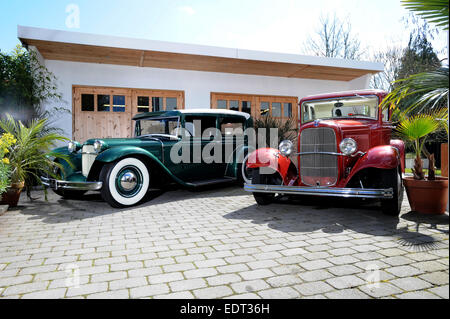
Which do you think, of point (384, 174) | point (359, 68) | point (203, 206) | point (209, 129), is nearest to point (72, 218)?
point (203, 206)

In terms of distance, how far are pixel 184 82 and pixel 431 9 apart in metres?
7.91

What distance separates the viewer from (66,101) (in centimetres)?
815

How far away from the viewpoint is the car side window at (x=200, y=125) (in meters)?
5.74

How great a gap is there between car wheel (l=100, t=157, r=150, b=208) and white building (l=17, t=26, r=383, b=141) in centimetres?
391

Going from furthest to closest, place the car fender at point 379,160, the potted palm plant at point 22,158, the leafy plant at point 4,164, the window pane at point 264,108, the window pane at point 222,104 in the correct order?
the window pane at point 264,108, the window pane at point 222,104, the potted palm plant at point 22,158, the leafy plant at point 4,164, the car fender at point 379,160

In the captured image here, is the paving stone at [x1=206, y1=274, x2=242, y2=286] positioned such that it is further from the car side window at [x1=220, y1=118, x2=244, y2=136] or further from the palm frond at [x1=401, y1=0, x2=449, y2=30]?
the car side window at [x1=220, y1=118, x2=244, y2=136]

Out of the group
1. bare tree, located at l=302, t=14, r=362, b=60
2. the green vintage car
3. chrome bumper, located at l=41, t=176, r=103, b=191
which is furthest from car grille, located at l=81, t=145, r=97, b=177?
bare tree, located at l=302, t=14, r=362, b=60

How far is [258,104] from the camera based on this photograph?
10289mm

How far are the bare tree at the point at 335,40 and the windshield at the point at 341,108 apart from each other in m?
16.8

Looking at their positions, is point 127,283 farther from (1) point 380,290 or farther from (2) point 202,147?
(2) point 202,147

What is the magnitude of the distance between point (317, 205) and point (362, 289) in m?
2.73

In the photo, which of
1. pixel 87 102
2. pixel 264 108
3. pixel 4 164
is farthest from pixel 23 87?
pixel 264 108

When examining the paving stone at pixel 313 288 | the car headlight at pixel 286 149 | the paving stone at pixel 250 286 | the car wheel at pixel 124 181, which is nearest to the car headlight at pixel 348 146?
the car headlight at pixel 286 149

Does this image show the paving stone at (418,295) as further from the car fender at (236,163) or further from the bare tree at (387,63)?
the bare tree at (387,63)
